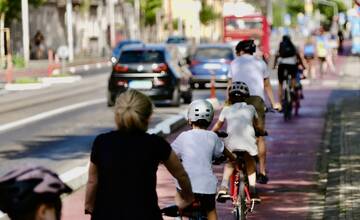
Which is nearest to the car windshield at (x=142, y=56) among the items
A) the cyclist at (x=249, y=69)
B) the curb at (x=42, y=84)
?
the curb at (x=42, y=84)

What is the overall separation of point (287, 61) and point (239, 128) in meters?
12.7

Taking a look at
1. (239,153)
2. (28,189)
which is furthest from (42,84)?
(28,189)

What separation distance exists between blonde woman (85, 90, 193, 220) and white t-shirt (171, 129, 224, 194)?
1.95m

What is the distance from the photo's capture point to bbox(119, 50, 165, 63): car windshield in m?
26.0

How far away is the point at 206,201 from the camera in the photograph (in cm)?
727

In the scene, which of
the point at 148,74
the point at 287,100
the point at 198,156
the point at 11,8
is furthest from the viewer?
the point at 11,8

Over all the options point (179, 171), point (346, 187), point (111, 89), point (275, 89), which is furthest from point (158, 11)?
point (179, 171)

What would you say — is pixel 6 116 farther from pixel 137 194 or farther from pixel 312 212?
pixel 137 194

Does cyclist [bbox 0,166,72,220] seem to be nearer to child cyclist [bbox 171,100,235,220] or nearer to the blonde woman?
the blonde woman

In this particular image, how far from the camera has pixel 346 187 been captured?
38.0ft

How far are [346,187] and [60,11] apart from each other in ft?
219

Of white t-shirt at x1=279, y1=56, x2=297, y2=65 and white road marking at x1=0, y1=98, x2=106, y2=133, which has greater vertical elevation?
white t-shirt at x1=279, y1=56, x2=297, y2=65

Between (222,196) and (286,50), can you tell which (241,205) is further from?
(286,50)

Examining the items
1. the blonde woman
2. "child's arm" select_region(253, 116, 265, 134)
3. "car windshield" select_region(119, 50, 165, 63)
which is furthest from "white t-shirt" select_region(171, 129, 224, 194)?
"car windshield" select_region(119, 50, 165, 63)
